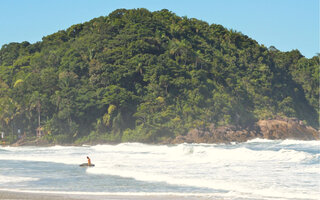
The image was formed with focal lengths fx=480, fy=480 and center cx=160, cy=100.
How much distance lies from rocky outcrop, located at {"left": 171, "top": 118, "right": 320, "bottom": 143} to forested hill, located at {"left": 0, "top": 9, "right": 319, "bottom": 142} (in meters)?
1.20

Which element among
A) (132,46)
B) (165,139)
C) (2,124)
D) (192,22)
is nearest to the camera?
(165,139)

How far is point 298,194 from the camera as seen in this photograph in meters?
17.1

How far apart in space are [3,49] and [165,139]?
5262cm

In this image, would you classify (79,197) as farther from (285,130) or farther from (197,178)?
(285,130)

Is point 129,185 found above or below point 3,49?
below

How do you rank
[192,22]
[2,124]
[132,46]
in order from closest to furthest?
[2,124] → [132,46] → [192,22]

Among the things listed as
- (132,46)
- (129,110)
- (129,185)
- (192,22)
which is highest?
(192,22)

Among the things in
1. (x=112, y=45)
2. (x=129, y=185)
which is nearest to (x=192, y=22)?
(x=112, y=45)

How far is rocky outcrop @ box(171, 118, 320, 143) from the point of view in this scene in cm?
6706

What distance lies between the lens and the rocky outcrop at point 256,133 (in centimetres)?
6706

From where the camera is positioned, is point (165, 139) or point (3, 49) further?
point (3, 49)

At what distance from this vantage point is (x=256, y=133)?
237 feet

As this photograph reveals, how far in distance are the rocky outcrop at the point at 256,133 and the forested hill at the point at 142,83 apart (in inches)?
47.1

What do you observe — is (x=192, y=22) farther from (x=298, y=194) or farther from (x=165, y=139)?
(x=298, y=194)
